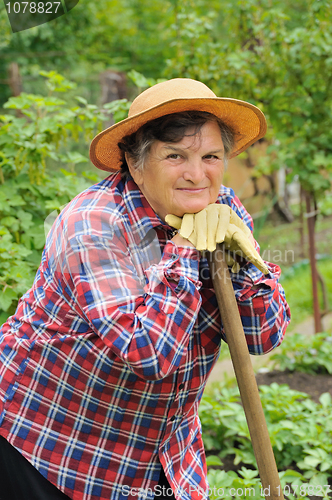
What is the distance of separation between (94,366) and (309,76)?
312 cm

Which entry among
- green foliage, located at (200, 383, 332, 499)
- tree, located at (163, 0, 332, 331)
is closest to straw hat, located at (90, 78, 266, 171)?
green foliage, located at (200, 383, 332, 499)

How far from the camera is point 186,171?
1494mm

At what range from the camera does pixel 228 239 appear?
59.2 inches

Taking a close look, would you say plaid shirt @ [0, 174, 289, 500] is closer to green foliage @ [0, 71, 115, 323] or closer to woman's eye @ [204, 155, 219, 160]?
woman's eye @ [204, 155, 219, 160]

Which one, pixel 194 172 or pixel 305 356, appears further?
pixel 305 356

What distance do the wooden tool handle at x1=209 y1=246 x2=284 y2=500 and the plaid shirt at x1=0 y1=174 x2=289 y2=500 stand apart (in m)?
0.08

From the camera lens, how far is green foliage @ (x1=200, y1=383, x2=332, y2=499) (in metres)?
2.39

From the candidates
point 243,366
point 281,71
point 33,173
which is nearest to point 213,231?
point 243,366

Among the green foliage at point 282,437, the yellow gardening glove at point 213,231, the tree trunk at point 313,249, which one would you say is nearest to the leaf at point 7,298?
the yellow gardening glove at point 213,231

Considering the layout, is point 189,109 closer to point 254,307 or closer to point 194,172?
point 194,172

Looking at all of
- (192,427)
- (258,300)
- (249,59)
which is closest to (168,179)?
(258,300)

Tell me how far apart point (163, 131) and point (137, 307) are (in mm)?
567

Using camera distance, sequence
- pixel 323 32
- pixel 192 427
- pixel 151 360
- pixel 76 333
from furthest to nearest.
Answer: pixel 323 32 → pixel 192 427 → pixel 76 333 → pixel 151 360

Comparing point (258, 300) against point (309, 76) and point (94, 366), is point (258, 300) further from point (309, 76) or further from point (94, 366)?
point (309, 76)
